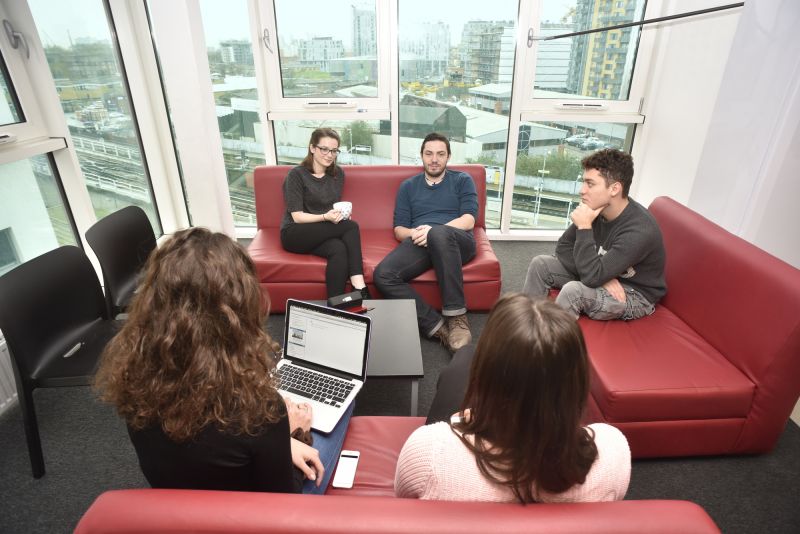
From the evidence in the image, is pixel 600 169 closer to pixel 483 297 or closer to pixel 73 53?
pixel 483 297

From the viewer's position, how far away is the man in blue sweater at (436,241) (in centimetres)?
284

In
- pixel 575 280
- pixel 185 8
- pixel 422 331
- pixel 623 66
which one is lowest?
pixel 422 331

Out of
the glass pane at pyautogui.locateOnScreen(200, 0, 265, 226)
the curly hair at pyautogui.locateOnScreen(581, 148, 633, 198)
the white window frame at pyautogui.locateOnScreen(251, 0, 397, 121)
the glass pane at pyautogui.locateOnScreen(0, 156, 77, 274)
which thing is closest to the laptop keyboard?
the curly hair at pyautogui.locateOnScreen(581, 148, 633, 198)

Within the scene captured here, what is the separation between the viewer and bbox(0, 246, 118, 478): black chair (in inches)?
70.8

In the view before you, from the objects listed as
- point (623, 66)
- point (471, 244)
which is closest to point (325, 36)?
point (471, 244)

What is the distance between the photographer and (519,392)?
90cm

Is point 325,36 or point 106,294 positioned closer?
point 106,294

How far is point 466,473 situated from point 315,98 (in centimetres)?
376

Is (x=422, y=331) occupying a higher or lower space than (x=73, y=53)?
lower

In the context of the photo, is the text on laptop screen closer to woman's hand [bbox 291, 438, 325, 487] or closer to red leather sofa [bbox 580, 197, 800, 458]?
woman's hand [bbox 291, 438, 325, 487]

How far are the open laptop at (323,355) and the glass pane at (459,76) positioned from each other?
285 cm

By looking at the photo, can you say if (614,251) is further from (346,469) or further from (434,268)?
(346,469)

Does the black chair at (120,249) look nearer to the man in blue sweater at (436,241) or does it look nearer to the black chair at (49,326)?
the black chair at (49,326)

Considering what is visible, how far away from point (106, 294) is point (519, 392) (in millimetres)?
2250
